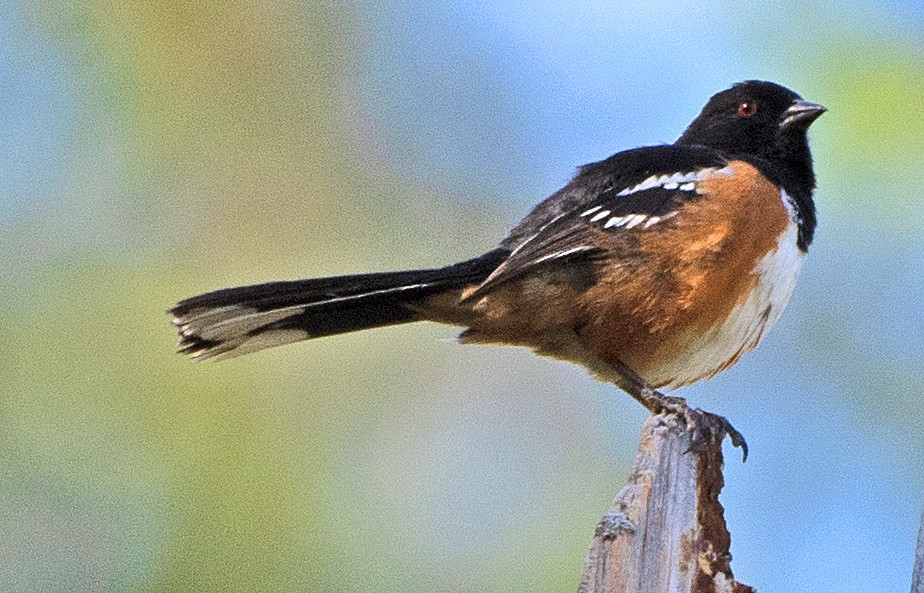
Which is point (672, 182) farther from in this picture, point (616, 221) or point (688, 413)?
point (688, 413)

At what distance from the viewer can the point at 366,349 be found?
3.79 m

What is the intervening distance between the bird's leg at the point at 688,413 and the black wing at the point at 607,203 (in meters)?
0.34

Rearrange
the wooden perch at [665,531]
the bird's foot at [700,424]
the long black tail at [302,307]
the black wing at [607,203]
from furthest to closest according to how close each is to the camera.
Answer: the black wing at [607,203]
the long black tail at [302,307]
the bird's foot at [700,424]
the wooden perch at [665,531]

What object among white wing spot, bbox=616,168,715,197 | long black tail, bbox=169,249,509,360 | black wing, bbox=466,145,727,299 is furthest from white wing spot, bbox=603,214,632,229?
long black tail, bbox=169,249,509,360

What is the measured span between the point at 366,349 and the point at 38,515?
989mm

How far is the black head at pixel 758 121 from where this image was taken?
3.71 m

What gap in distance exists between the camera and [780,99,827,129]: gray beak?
3.69 m

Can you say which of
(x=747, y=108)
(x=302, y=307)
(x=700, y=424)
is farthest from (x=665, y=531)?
(x=747, y=108)

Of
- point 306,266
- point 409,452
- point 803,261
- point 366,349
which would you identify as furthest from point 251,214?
point 803,261

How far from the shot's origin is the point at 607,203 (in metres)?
3.33

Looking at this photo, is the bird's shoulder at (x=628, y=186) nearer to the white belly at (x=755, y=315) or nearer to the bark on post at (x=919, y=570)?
the white belly at (x=755, y=315)

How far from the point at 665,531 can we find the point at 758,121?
2.30 meters

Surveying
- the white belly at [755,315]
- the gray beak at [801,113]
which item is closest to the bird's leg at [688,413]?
the white belly at [755,315]

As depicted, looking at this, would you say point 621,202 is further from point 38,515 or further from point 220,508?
point 38,515
